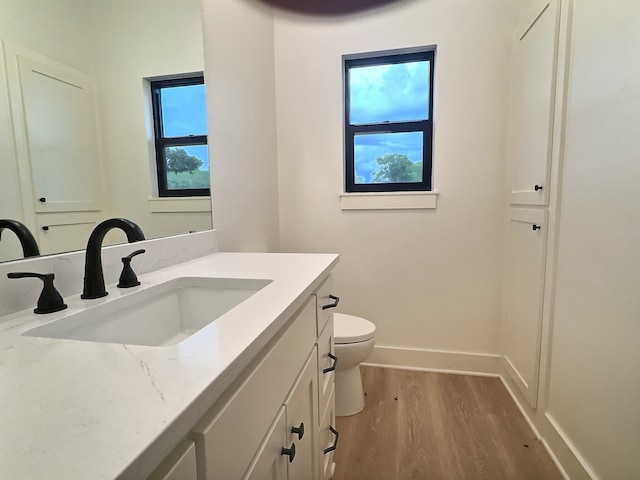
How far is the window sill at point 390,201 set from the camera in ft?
6.54

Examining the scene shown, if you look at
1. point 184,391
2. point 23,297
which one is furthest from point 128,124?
point 184,391

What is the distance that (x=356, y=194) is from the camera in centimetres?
209

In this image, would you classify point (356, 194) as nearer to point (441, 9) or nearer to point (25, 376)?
point (441, 9)

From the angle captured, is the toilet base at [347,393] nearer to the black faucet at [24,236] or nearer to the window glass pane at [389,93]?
the black faucet at [24,236]

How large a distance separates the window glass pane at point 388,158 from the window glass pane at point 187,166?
107 cm

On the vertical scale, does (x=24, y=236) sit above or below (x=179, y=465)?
above

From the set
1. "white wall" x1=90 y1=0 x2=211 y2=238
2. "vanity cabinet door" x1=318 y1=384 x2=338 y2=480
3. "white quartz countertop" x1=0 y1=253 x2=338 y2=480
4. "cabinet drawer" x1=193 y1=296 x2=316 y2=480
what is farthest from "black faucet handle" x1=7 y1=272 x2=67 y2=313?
"vanity cabinet door" x1=318 y1=384 x2=338 y2=480

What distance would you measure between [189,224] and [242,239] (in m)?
0.40

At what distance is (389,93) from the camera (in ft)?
6.88

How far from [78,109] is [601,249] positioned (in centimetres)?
162

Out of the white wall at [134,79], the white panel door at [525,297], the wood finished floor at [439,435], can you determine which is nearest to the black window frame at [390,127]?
the white panel door at [525,297]

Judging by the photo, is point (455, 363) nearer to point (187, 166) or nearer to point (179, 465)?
point (187, 166)

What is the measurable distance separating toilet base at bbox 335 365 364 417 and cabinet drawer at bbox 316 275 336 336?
66 centimetres

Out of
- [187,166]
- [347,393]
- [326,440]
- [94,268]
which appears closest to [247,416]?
[94,268]
